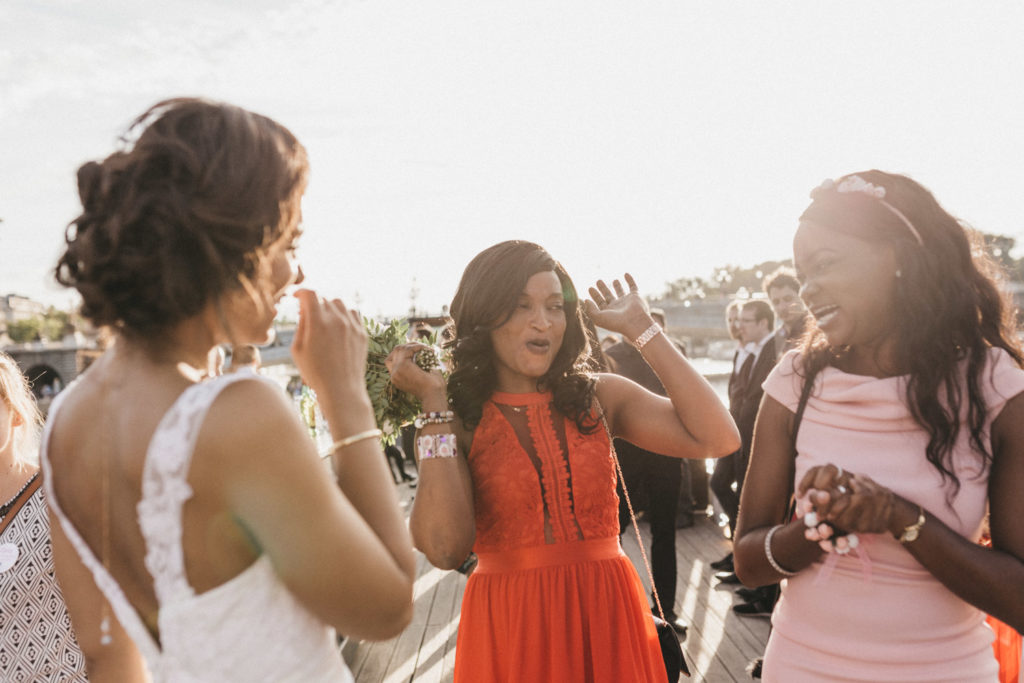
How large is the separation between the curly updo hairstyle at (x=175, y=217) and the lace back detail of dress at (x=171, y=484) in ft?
0.41

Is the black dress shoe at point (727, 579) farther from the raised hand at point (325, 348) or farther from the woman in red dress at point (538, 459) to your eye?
the raised hand at point (325, 348)

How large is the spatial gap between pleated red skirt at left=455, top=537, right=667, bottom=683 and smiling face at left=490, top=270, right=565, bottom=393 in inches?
22.3

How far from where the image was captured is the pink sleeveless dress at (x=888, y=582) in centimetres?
151

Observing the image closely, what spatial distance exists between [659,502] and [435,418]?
3397 mm

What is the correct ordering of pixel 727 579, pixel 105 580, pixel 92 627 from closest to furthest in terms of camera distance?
pixel 105 580 → pixel 92 627 → pixel 727 579

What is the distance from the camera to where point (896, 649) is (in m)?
1.50

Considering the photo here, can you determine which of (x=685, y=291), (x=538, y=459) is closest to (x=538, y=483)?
(x=538, y=459)

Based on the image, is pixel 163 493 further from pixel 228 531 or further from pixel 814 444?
pixel 814 444

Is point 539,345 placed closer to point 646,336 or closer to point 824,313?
point 646,336

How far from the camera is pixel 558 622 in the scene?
1884 millimetres

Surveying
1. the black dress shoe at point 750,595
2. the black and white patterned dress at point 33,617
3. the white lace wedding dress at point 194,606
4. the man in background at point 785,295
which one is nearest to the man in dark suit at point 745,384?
the man in background at point 785,295

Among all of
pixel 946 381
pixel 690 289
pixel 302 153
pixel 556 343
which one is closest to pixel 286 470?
pixel 302 153

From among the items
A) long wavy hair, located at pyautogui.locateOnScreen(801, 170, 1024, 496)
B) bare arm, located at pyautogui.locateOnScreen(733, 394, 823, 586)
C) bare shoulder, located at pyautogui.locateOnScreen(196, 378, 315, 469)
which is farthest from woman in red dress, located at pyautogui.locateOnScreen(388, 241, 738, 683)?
bare shoulder, located at pyautogui.locateOnScreen(196, 378, 315, 469)

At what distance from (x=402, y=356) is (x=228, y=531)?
1.16m
